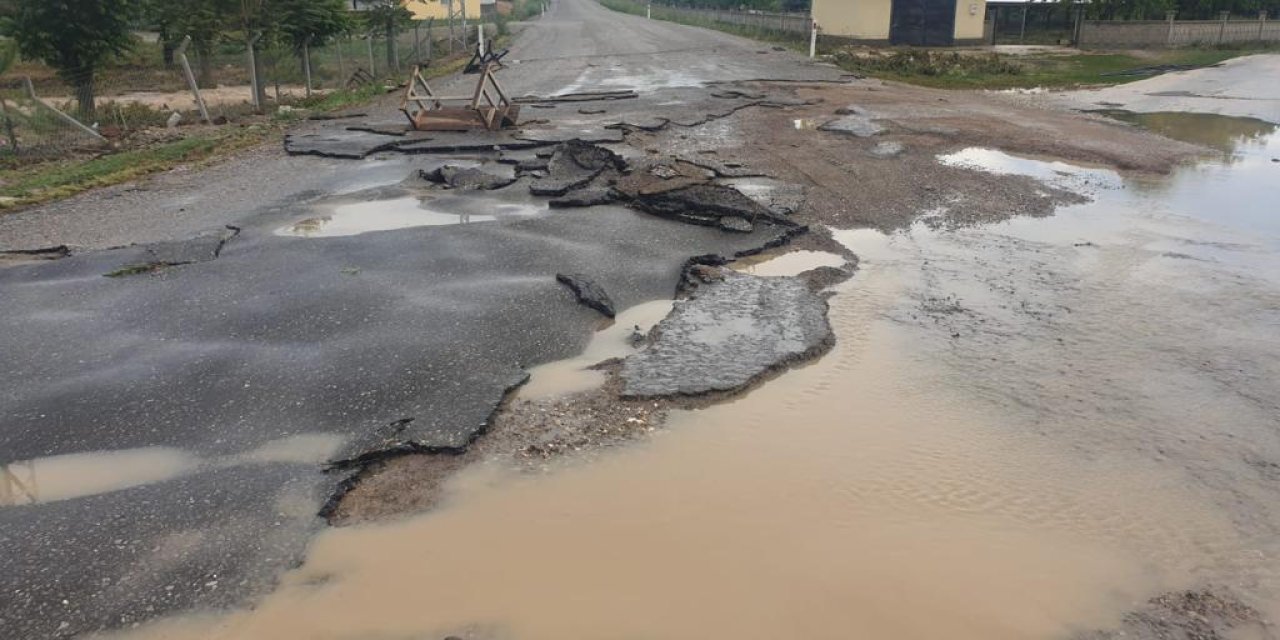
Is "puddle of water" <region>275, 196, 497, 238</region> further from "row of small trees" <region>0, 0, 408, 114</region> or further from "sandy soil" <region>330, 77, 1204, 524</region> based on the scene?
"row of small trees" <region>0, 0, 408, 114</region>

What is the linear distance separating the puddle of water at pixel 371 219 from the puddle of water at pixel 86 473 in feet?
13.8

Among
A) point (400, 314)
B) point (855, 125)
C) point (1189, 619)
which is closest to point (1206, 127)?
point (855, 125)

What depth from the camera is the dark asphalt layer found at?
3699 millimetres

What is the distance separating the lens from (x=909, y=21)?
36188mm

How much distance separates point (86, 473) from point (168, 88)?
23594 millimetres

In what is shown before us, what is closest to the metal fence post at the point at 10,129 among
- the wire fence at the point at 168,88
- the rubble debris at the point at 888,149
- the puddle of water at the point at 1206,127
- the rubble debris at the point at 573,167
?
the wire fence at the point at 168,88

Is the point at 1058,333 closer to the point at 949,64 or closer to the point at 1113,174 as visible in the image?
the point at 1113,174

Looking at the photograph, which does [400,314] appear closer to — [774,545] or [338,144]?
[774,545]

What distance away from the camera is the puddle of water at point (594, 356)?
5.27 metres

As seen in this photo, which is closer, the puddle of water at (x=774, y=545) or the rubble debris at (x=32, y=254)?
the puddle of water at (x=774, y=545)

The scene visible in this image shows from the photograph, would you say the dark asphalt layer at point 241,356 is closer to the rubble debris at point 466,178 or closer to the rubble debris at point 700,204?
the rubble debris at point 700,204

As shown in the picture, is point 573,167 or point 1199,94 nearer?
point 573,167

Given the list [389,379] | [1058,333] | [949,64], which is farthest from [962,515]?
[949,64]

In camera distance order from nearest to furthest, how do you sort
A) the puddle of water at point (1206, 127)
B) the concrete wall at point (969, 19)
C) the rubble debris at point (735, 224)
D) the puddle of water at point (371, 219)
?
the rubble debris at point (735, 224) < the puddle of water at point (371, 219) < the puddle of water at point (1206, 127) < the concrete wall at point (969, 19)
